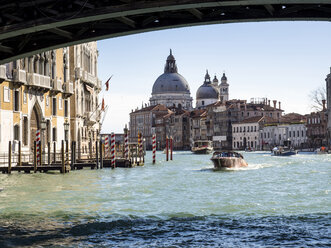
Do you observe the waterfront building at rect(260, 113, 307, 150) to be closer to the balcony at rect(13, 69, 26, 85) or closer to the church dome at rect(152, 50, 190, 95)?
the church dome at rect(152, 50, 190, 95)

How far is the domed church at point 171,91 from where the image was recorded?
147 m

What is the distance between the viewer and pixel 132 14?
30.3ft

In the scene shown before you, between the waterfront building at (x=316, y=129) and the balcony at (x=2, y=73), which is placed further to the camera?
the waterfront building at (x=316, y=129)

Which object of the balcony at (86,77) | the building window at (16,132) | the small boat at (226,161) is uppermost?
the balcony at (86,77)

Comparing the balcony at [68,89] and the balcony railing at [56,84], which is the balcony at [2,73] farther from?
the balcony at [68,89]

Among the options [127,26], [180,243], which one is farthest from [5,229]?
[127,26]

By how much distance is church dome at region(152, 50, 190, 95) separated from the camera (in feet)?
484

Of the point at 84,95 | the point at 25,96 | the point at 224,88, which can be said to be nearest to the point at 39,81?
the point at 25,96

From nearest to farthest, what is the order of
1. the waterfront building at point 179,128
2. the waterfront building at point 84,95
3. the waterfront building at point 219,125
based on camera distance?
the waterfront building at point 84,95
the waterfront building at point 219,125
the waterfront building at point 179,128

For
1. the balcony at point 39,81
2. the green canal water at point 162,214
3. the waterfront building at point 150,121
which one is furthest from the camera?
the waterfront building at point 150,121

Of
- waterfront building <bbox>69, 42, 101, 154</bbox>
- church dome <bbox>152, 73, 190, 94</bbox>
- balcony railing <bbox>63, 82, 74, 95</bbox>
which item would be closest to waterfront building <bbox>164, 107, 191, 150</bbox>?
church dome <bbox>152, 73, 190, 94</bbox>

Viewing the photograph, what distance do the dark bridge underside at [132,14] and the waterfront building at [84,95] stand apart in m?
23.0

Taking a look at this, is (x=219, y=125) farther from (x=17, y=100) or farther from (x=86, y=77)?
(x=17, y=100)

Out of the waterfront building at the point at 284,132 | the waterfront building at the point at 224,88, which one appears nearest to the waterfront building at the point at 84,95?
the waterfront building at the point at 284,132
